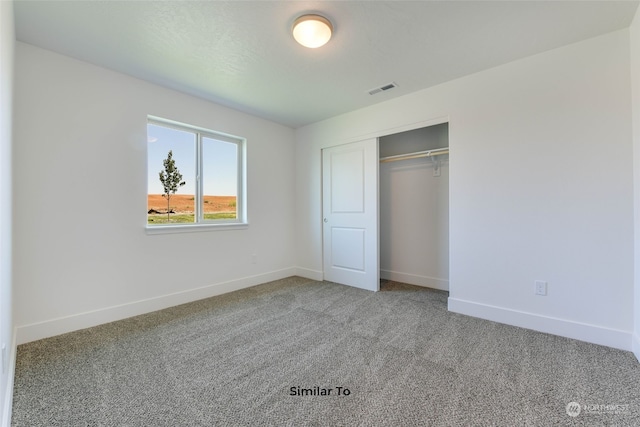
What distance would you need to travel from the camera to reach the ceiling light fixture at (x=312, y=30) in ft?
6.01

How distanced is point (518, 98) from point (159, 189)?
3.73m

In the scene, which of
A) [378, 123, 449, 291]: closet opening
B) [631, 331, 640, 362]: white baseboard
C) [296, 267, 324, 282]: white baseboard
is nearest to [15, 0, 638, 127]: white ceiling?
[378, 123, 449, 291]: closet opening

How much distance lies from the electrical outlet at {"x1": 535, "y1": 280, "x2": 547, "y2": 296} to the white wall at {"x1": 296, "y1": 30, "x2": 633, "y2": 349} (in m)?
0.04

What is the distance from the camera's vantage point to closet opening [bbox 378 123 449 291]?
3.49 meters

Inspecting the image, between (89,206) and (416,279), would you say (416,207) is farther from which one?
(89,206)

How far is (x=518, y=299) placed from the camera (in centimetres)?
242

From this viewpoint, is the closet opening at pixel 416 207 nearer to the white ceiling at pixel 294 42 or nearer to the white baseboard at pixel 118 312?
the white ceiling at pixel 294 42

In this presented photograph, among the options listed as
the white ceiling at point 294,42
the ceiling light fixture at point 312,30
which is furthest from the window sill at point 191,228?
the ceiling light fixture at point 312,30

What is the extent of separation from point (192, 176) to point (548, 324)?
12.8ft

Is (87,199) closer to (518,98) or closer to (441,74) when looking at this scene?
(441,74)

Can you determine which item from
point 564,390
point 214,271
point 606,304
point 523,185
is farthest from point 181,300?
point 606,304

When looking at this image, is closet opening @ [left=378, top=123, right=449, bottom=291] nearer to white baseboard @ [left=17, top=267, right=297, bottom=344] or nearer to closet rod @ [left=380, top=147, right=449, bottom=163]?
closet rod @ [left=380, top=147, right=449, bottom=163]

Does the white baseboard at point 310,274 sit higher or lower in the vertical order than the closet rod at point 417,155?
lower

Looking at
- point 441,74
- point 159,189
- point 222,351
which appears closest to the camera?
point 222,351
